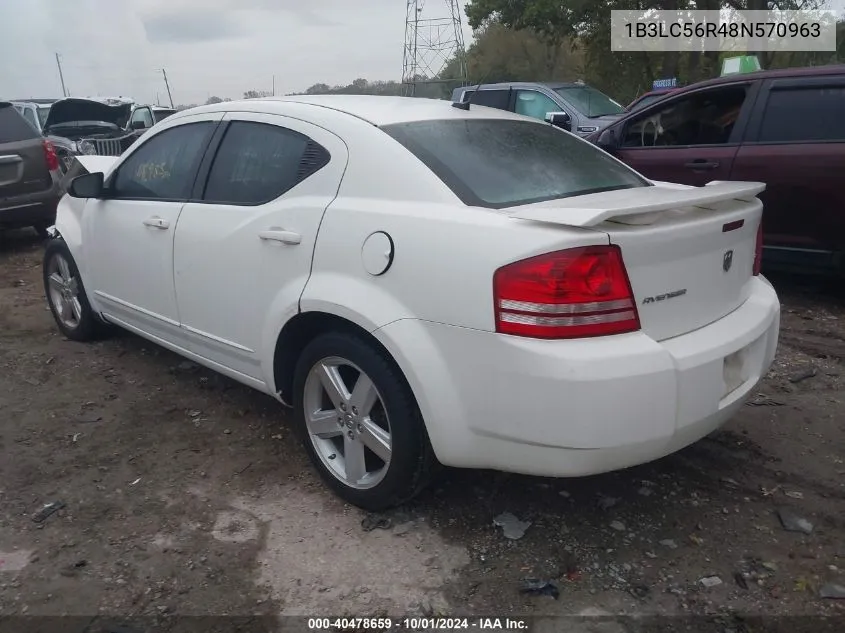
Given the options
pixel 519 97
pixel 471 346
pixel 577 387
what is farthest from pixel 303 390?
pixel 519 97

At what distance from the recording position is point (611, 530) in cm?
281

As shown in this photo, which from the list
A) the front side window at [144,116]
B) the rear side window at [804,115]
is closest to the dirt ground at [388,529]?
the rear side window at [804,115]

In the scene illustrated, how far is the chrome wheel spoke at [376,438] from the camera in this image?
2.75 metres

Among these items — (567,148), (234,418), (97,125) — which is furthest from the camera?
(97,125)

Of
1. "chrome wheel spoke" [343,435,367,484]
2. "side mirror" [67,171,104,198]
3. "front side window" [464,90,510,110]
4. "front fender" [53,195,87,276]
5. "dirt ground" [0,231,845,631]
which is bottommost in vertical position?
"dirt ground" [0,231,845,631]

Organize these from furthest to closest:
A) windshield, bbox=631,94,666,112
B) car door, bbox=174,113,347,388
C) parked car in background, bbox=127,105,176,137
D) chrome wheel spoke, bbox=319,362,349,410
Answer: parked car in background, bbox=127,105,176,137, windshield, bbox=631,94,666,112, car door, bbox=174,113,347,388, chrome wheel spoke, bbox=319,362,349,410

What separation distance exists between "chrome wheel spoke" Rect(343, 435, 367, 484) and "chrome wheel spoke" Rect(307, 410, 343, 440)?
76 millimetres

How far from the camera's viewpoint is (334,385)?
9.57 feet

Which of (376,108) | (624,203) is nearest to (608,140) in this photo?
(376,108)

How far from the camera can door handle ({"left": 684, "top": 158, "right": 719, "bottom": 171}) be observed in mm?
5605

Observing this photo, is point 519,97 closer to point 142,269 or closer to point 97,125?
point 97,125

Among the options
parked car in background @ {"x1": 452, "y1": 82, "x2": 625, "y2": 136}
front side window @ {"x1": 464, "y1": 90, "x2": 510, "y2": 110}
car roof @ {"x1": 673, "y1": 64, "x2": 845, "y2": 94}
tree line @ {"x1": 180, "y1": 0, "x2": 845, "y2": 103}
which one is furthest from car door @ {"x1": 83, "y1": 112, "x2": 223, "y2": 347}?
tree line @ {"x1": 180, "y1": 0, "x2": 845, "y2": 103}

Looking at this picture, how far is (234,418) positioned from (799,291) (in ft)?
14.6

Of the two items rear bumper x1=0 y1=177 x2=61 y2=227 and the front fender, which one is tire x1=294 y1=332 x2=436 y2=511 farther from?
rear bumper x1=0 y1=177 x2=61 y2=227
